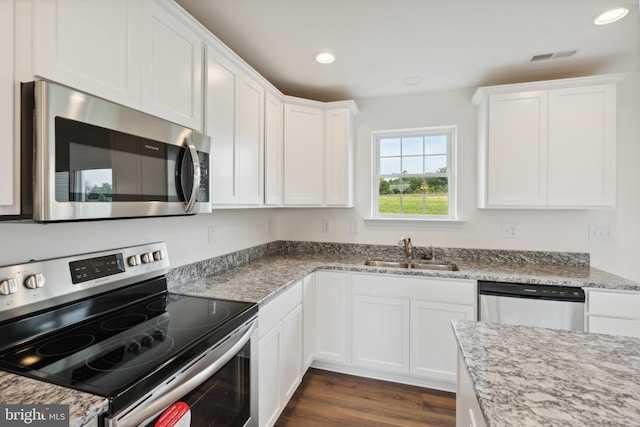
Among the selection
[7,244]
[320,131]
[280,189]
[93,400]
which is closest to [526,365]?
[93,400]

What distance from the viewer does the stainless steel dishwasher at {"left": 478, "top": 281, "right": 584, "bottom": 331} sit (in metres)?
1.92

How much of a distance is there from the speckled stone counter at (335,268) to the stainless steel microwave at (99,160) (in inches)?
22.6

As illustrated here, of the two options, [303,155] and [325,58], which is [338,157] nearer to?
[303,155]

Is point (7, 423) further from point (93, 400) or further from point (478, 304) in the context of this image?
point (478, 304)

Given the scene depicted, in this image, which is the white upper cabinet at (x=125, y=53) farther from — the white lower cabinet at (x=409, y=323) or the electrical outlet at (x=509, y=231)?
the electrical outlet at (x=509, y=231)

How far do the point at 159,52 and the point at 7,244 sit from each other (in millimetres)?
962

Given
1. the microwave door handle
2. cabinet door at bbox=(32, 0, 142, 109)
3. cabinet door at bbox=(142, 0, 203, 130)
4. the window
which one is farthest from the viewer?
the window

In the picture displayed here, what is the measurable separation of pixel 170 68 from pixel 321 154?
5.03 ft

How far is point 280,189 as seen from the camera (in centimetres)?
257

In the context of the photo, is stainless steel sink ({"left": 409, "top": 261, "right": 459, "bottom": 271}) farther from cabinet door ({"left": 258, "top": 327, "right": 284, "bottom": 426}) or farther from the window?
cabinet door ({"left": 258, "top": 327, "right": 284, "bottom": 426})

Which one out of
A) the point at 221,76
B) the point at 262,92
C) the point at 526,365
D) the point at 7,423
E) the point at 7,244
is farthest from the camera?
the point at 262,92

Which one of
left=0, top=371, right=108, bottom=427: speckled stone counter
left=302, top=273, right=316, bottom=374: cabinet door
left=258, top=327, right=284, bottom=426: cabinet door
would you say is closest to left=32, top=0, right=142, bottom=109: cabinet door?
left=0, top=371, right=108, bottom=427: speckled stone counter

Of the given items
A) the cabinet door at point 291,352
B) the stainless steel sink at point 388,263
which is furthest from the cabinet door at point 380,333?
the cabinet door at point 291,352

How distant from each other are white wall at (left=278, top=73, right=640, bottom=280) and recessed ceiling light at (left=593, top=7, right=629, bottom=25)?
94 cm
